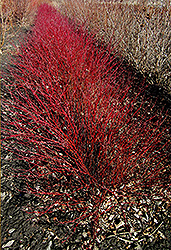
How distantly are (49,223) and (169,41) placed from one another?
295cm

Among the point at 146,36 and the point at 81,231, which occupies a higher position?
the point at 146,36

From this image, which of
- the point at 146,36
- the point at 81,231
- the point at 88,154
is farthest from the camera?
the point at 146,36

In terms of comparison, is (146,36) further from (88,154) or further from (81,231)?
(81,231)

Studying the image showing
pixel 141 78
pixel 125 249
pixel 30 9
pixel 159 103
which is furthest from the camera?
pixel 30 9

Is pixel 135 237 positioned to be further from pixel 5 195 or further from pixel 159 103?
pixel 159 103

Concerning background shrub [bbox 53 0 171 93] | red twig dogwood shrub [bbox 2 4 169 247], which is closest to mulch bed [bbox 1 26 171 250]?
red twig dogwood shrub [bbox 2 4 169 247]

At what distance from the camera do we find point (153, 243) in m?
1.42

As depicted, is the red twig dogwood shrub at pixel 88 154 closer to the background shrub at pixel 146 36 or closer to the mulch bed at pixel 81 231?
the mulch bed at pixel 81 231

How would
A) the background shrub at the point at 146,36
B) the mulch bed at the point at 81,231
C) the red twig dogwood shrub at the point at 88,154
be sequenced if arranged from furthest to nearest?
the background shrub at the point at 146,36
the red twig dogwood shrub at the point at 88,154
the mulch bed at the point at 81,231

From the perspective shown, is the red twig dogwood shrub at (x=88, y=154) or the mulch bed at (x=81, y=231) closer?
the mulch bed at (x=81, y=231)

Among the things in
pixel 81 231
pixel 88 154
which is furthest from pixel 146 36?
pixel 81 231

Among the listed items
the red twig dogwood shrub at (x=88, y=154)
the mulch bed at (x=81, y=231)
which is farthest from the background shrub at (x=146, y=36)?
the mulch bed at (x=81, y=231)

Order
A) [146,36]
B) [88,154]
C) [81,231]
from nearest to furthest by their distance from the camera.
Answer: [81,231], [88,154], [146,36]

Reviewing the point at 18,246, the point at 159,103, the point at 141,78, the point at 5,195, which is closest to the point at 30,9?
the point at 141,78
